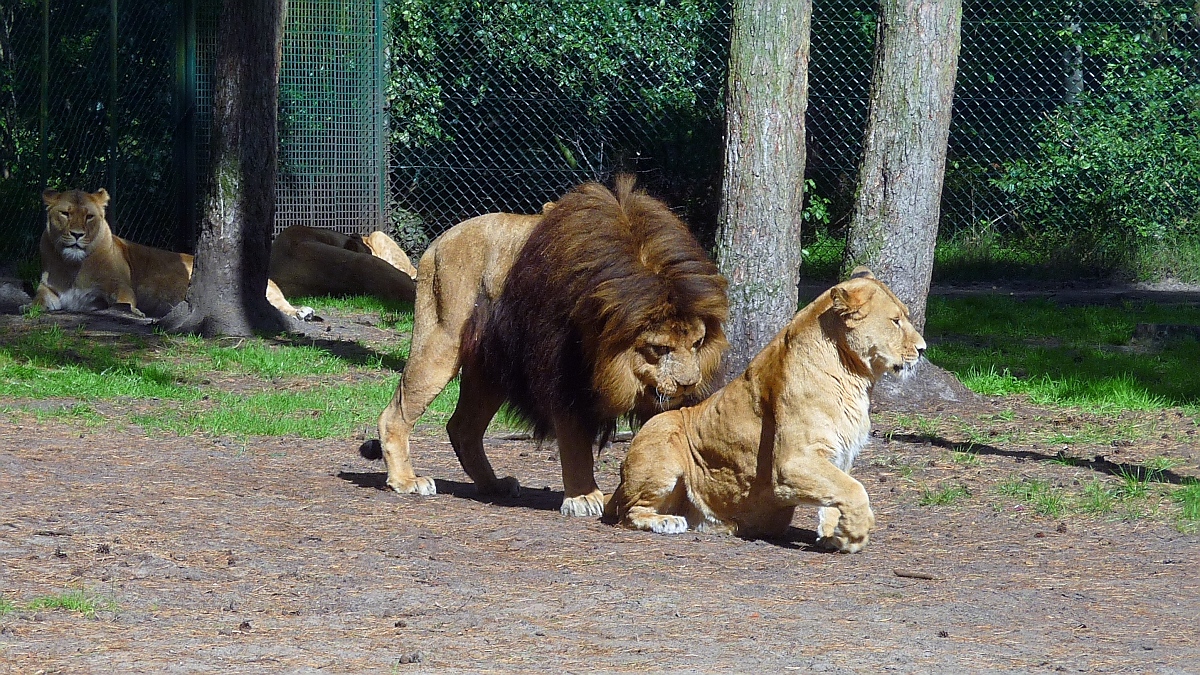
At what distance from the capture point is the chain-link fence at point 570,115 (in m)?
12.8

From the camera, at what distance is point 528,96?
14.4 m

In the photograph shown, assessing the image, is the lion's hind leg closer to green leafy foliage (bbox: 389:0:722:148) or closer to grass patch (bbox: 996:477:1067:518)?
grass patch (bbox: 996:477:1067:518)

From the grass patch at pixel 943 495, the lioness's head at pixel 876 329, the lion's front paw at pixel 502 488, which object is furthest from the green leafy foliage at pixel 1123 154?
the lioness's head at pixel 876 329

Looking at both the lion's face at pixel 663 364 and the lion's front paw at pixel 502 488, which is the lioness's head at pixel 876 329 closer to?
the lion's face at pixel 663 364

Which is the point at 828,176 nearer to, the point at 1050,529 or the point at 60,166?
the point at 60,166

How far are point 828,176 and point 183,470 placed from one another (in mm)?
8903

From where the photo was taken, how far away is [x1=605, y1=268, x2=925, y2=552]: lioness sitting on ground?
5.00m

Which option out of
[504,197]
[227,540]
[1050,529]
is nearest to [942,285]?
[504,197]

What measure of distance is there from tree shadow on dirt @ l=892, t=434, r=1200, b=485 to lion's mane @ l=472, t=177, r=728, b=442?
7.13ft

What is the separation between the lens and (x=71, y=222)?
1174 centimetres

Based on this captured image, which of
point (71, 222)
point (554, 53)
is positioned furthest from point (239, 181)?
point (554, 53)

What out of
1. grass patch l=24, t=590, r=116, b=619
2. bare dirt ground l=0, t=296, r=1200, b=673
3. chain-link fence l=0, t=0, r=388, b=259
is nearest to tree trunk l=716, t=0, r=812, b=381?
bare dirt ground l=0, t=296, r=1200, b=673

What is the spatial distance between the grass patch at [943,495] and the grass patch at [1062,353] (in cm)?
237

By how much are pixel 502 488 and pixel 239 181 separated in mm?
5055
